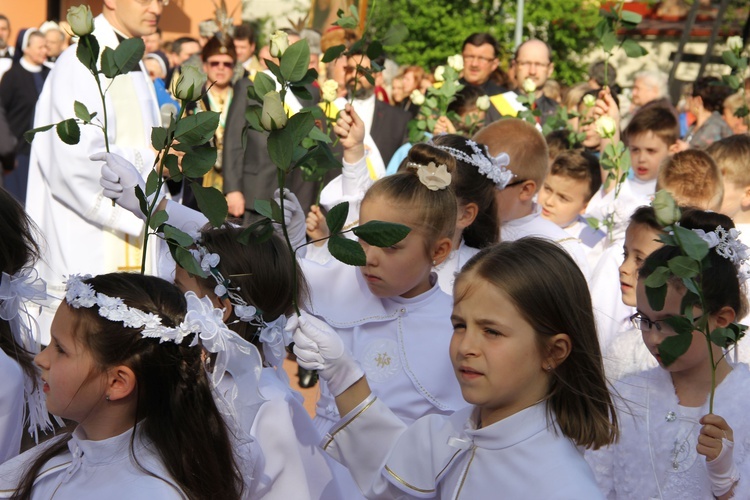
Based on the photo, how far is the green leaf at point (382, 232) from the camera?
2137 millimetres

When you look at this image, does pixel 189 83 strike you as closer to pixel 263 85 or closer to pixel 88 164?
pixel 263 85

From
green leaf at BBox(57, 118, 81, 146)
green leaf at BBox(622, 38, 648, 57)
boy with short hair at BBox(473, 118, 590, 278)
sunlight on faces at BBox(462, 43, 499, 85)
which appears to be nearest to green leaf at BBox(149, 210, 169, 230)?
green leaf at BBox(57, 118, 81, 146)

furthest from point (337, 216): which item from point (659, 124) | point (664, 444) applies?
point (659, 124)

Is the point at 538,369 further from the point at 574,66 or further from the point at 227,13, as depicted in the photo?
the point at 574,66

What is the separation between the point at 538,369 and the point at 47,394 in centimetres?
113

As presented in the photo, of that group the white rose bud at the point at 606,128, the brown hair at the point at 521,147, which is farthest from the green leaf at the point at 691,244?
the white rose bud at the point at 606,128

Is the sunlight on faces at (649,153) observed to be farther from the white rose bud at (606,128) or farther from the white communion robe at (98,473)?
the white communion robe at (98,473)

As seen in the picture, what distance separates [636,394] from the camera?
130 inches

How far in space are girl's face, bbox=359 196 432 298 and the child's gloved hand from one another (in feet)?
3.42

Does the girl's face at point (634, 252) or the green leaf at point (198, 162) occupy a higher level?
the green leaf at point (198, 162)

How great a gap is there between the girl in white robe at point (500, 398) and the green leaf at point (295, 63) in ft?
1.92

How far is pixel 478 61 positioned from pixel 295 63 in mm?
6132

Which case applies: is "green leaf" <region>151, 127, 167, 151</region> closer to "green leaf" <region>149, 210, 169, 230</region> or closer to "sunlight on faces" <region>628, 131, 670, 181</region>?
"green leaf" <region>149, 210, 169, 230</region>

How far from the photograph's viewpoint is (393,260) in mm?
3324
